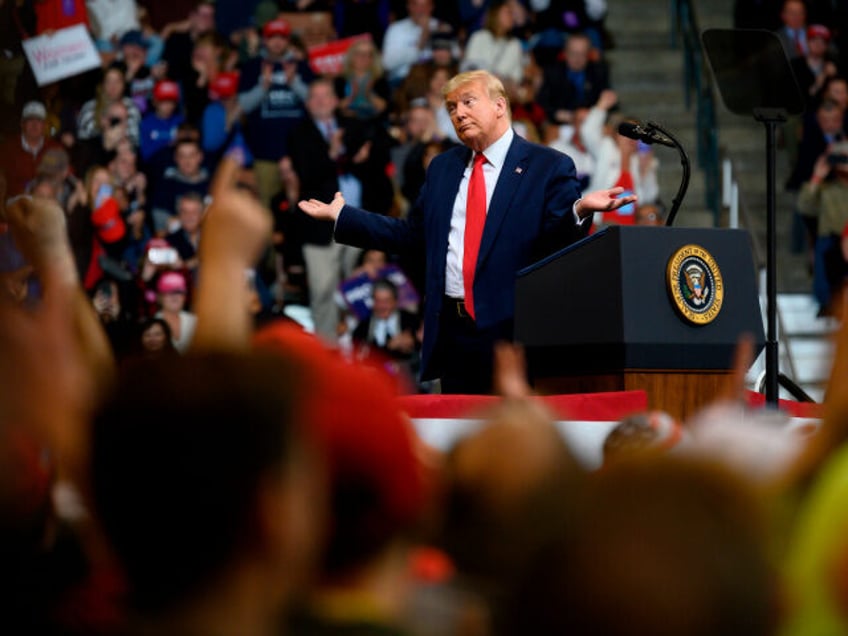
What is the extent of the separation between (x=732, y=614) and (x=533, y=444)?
1.08 ft

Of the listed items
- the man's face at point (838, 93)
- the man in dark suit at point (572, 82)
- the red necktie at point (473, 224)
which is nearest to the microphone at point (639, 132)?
the red necktie at point (473, 224)

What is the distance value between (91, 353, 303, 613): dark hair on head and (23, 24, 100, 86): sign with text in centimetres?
1032

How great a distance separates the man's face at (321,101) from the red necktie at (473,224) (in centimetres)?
530

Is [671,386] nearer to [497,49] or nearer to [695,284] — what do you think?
[695,284]

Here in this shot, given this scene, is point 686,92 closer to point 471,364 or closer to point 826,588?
point 471,364

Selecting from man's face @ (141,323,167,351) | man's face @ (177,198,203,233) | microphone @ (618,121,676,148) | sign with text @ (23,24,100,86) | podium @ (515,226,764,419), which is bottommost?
man's face @ (141,323,167,351)

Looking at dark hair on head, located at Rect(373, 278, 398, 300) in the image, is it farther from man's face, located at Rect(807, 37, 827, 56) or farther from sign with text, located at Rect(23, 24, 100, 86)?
man's face, located at Rect(807, 37, 827, 56)

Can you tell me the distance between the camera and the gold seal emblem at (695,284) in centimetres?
459

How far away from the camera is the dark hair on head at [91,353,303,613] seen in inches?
53.0

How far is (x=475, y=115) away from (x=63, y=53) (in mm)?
6728

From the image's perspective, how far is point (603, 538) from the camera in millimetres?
1260

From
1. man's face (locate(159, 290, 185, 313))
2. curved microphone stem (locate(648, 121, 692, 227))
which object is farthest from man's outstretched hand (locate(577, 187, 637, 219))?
man's face (locate(159, 290, 185, 313))

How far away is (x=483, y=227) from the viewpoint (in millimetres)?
5285

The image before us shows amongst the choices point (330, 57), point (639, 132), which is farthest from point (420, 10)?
point (639, 132)
